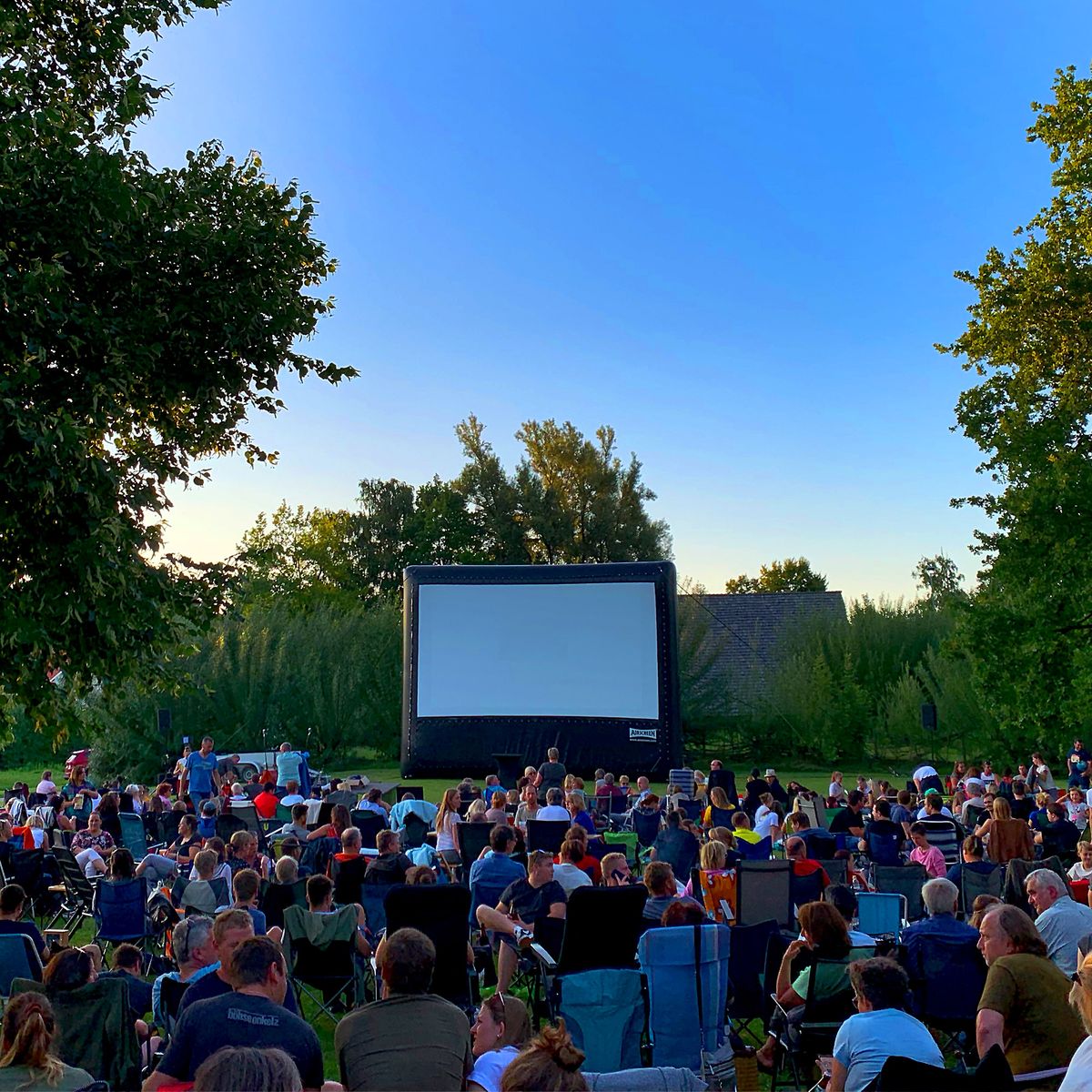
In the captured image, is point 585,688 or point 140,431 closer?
point 140,431

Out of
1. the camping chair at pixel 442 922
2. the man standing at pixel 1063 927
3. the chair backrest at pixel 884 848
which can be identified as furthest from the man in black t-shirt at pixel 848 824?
the camping chair at pixel 442 922

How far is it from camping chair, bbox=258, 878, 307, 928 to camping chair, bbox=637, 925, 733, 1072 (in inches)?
100

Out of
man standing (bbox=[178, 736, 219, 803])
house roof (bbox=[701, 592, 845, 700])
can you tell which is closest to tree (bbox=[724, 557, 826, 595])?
house roof (bbox=[701, 592, 845, 700])

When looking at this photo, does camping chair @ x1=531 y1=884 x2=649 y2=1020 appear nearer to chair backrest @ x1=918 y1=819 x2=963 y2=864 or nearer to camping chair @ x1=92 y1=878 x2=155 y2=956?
camping chair @ x1=92 y1=878 x2=155 y2=956

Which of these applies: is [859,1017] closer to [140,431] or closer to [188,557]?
[188,557]

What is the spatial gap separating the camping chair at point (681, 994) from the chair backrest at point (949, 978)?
119 centimetres

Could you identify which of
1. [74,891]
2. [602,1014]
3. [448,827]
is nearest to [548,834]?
[448,827]

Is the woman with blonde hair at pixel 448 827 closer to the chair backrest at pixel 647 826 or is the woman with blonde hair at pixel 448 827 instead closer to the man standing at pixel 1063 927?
the chair backrest at pixel 647 826

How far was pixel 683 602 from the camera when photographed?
31938 millimetres

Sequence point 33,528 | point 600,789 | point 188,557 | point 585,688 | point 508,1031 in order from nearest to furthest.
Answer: point 508,1031 < point 33,528 < point 188,557 < point 600,789 < point 585,688

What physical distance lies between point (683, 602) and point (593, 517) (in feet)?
49.4

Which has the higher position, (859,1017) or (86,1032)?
(859,1017)

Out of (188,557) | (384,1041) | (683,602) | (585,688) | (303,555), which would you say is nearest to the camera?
(384,1041)

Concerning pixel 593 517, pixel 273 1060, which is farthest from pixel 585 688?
pixel 593 517
